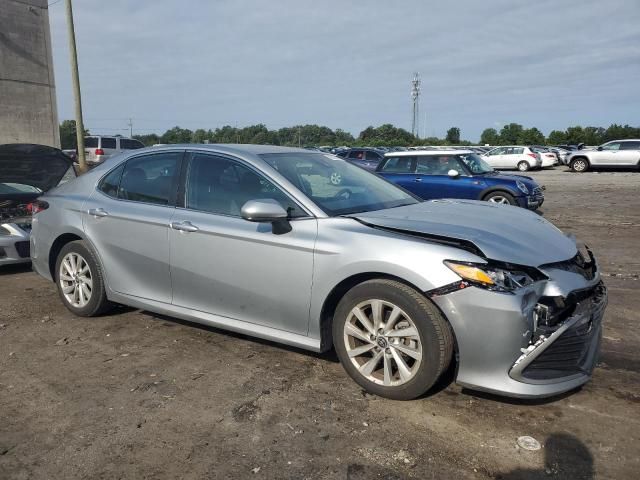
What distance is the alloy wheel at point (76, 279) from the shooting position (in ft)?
15.7

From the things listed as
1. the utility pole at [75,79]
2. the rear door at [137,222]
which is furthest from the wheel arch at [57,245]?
the utility pole at [75,79]

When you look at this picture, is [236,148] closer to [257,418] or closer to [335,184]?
[335,184]

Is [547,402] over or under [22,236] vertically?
under

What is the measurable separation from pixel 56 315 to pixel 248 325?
7.56ft

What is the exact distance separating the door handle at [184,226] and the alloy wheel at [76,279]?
117 cm

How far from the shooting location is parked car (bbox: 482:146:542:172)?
32.2 metres

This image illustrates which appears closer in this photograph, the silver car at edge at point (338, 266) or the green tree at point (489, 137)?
the silver car at edge at point (338, 266)

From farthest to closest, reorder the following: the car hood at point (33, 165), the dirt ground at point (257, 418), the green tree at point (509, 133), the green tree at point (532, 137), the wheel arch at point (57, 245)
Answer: the green tree at point (509, 133)
the green tree at point (532, 137)
the car hood at point (33, 165)
the wheel arch at point (57, 245)
the dirt ground at point (257, 418)

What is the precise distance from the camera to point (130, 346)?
425 cm

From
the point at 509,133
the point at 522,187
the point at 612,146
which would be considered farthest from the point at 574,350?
the point at 509,133

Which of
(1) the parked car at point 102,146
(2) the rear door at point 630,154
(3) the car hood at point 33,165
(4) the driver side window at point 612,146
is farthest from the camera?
(4) the driver side window at point 612,146

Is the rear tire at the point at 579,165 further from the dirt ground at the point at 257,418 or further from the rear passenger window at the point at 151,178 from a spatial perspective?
the rear passenger window at the point at 151,178

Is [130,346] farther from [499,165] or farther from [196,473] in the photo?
[499,165]

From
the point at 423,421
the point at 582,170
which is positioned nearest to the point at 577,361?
the point at 423,421
